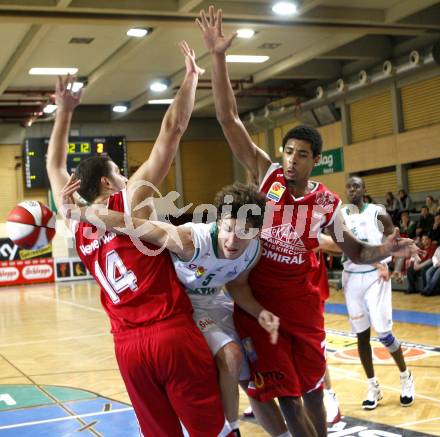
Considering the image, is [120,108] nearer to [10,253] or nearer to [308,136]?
[10,253]

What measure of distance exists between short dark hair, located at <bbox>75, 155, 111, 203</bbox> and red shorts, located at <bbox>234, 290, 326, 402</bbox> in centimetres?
102

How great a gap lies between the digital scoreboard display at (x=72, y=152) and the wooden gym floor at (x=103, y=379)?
8416mm

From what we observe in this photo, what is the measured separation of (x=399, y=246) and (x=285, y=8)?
30.8 feet

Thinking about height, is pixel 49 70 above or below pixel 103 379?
above

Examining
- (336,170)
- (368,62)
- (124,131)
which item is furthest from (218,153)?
(368,62)

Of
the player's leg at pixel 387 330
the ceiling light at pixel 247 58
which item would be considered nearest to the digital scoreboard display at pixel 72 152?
Result: the ceiling light at pixel 247 58

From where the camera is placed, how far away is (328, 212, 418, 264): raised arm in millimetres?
4152

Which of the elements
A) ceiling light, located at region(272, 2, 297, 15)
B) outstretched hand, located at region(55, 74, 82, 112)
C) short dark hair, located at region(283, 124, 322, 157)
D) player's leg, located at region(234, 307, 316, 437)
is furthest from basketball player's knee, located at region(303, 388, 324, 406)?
ceiling light, located at region(272, 2, 297, 15)

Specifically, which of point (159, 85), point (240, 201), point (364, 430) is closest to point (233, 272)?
point (240, 201)

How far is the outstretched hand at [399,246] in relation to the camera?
413cm

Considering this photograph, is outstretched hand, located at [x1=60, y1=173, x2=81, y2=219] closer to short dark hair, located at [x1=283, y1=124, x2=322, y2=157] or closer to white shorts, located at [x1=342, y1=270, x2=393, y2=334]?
short dark hair, located at [x1=283, y1=124, x2=322, y2=157]

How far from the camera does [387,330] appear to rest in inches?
262

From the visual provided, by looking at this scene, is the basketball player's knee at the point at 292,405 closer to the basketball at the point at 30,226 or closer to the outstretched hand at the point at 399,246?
the outstretched hand at the point at 399,246

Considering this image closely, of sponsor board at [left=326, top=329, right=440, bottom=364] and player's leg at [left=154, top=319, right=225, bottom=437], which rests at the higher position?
player's leg at [left=154, top=319, right=225, bottom=437]
